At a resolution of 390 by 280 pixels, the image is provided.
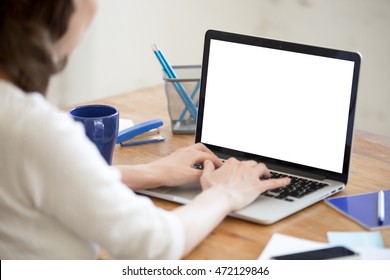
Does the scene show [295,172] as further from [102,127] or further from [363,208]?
[102,127]

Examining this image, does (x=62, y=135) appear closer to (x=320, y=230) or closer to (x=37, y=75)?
(x=37, y=75)

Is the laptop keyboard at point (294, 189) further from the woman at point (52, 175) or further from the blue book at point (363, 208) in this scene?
the woman at point (52, 175)

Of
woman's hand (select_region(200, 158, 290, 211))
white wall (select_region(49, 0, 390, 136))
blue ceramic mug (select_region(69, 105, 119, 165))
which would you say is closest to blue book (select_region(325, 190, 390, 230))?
woman's hand (select_region(200, 158, 290, 211))

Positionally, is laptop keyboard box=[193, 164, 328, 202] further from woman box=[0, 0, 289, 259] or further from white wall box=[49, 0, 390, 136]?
white wall box=[49, 0, 390, 136]

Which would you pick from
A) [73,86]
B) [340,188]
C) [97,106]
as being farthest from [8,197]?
[73,86]

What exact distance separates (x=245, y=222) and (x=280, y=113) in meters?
0.29

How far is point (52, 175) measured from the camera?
85 cm

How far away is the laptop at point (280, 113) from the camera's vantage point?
1213mm

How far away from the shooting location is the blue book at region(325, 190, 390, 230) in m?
1.11

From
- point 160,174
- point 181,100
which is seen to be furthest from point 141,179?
point 181,100

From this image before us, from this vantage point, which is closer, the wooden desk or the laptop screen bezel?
the wooden desk

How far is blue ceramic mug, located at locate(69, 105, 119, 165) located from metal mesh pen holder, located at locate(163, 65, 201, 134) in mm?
Answer: 243

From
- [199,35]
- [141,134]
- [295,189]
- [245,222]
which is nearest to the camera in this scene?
[245,222]
